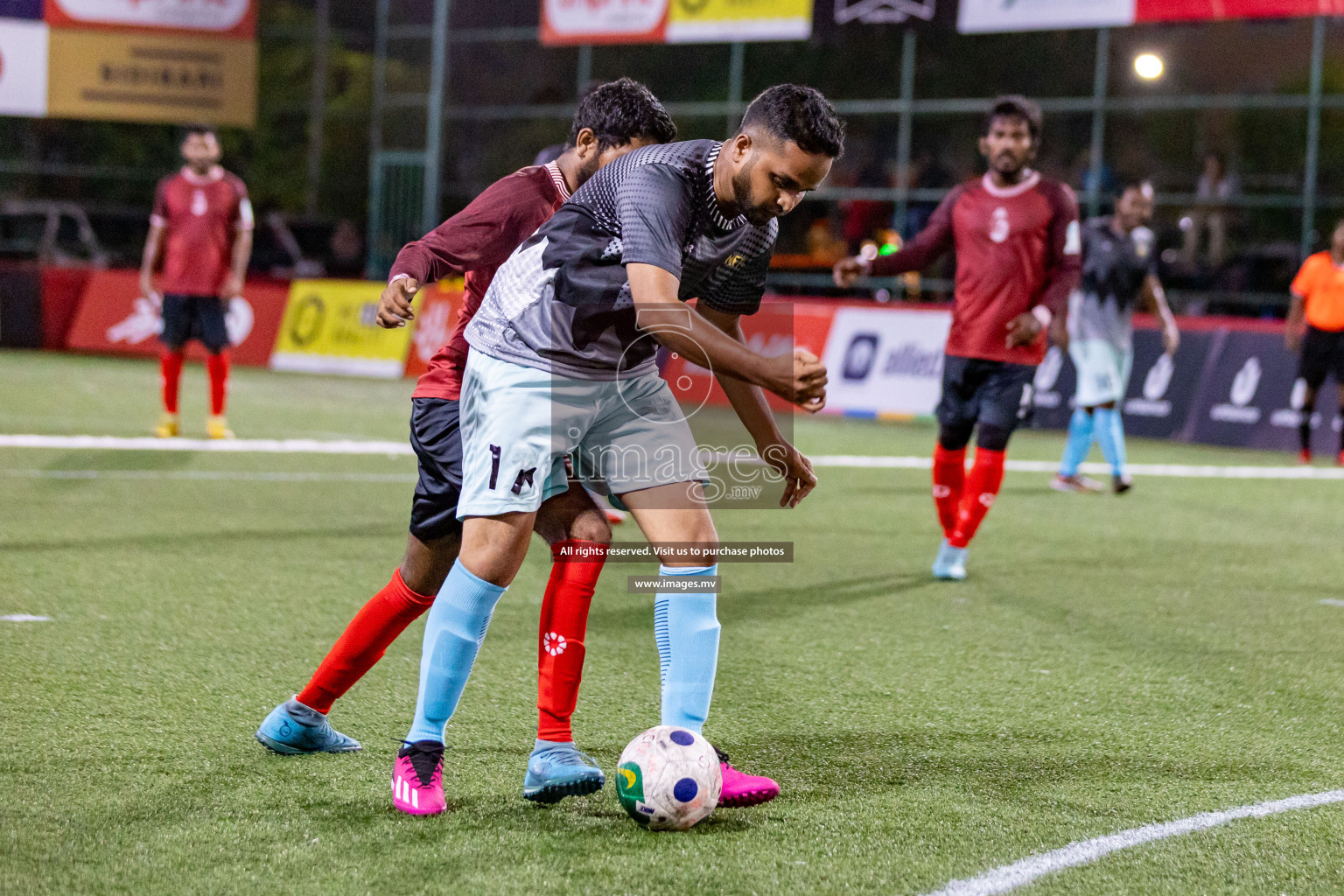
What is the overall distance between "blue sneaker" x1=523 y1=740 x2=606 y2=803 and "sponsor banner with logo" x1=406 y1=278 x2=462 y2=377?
47.4ft

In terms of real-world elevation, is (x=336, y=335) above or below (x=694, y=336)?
below

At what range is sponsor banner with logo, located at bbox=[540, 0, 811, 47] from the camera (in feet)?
65.2

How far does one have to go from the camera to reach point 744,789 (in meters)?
3.85

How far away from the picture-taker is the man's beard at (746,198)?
355cm

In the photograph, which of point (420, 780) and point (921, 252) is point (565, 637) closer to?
point (420, 780)

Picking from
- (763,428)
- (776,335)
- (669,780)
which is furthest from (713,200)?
(776,335)

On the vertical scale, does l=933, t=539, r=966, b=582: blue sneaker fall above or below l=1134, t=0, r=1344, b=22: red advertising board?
below

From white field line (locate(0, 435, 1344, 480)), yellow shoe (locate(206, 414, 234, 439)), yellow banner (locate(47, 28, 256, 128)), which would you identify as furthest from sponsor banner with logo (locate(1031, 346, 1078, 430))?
yellow banner (locate(47, 28, 256, 128))

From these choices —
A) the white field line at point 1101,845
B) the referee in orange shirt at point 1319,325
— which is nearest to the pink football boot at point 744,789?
the white field line at point 1101,845

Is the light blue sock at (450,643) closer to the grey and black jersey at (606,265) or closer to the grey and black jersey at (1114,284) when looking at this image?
the grey and black jersey at (606,265)

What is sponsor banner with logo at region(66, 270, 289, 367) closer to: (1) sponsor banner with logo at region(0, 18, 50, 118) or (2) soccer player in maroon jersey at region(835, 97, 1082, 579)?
(1) sponsor banner with logo at region(0, 18, 50, 118)

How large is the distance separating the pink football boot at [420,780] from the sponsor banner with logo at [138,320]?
16859 mm

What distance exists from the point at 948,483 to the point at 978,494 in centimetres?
20

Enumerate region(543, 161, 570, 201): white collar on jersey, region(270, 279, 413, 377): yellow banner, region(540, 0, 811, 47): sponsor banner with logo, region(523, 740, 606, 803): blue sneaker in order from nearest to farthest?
region(523, 740, 606, 803): blue sneaker < region(543, 161, 570, 201): white collar on jersey < region(270, 279, 413, 377): yellow banner < region(540, 0, 811, 47): sponsor banner with logo
